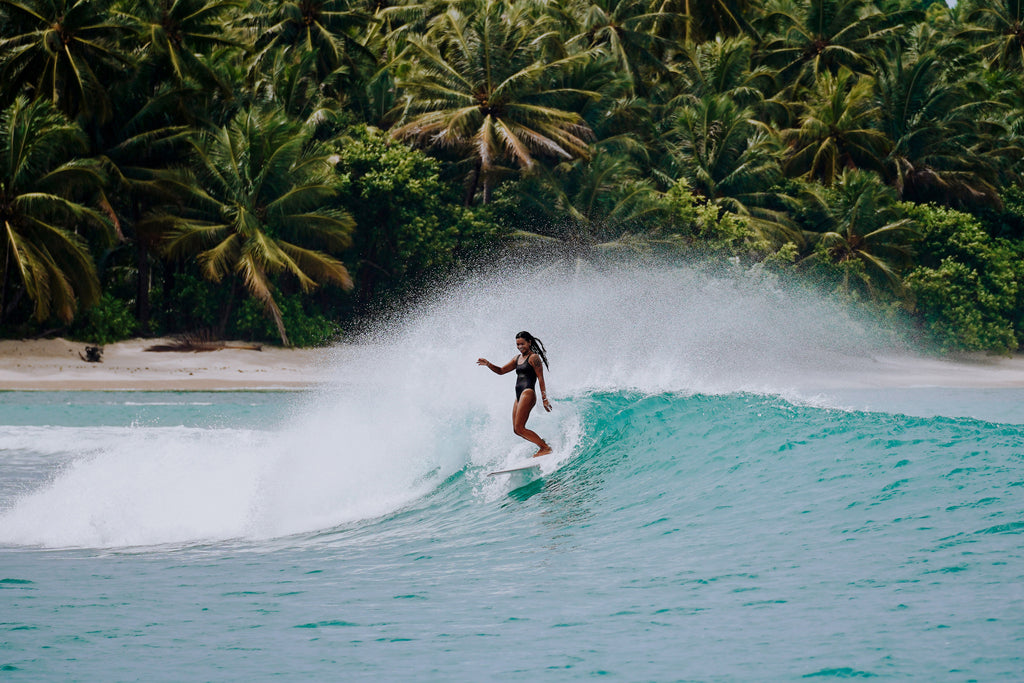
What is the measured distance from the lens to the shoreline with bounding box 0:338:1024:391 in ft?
76.9

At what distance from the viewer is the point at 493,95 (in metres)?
30.2

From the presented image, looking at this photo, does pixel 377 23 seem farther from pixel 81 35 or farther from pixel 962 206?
pixel 962 206

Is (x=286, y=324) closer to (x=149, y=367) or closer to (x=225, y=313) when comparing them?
(x=225, y=313)

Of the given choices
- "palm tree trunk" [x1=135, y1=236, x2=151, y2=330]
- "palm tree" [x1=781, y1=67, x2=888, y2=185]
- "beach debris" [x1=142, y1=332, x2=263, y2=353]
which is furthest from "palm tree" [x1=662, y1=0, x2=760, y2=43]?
"palm tree trunk" [x1=135, y1=236, x2=151, y2=330]

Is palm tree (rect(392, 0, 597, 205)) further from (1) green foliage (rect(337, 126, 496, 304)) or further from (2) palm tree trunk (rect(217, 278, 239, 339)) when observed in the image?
(2) palm tree trunk (rect(217, 278, 239, 339))

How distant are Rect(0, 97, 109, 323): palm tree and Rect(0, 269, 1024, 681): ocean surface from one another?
8238mm

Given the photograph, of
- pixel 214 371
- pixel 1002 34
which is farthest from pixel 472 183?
pixel 1002 34

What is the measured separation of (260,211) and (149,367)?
5637 millimetres

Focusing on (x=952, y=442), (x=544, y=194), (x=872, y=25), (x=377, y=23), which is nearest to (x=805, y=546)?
(x=952, y=442)

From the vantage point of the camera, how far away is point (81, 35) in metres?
26.1

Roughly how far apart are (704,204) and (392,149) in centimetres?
1046

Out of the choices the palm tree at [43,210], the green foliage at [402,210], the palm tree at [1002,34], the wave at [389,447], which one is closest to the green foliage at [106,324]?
the palm tree at [43,210]

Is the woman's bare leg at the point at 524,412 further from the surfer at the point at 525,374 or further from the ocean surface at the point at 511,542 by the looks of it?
the ocean surface at the point at 511,542

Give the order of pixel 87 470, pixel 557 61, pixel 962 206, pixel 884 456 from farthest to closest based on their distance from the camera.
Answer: pixel 962 206, pixel 557 61, pixel 87 470, pixel 884 456
